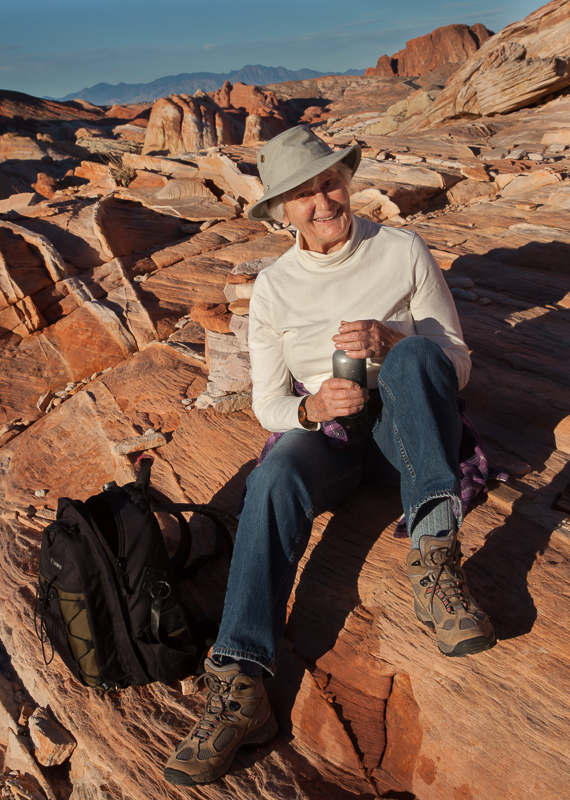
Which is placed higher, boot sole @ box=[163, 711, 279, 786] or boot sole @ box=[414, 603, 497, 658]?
boot sole @ box=[414, 603, 497, 658]

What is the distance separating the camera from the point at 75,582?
215 centimetres

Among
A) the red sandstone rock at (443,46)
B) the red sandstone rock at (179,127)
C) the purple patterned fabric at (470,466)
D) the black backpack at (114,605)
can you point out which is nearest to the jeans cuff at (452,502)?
the purple patterned fabric at (470,466)

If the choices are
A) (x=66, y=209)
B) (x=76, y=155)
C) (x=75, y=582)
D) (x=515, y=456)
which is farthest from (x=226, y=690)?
(x=76, y=155)

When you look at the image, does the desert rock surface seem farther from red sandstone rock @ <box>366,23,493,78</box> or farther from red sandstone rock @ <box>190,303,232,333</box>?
red sandstone rock @ <box>366,23,493,78</box>

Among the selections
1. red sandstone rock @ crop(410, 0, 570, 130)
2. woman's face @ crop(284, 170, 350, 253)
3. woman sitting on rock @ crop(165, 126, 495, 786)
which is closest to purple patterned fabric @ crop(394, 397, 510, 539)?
woman sitting on rock @ crop(165, 126, 495, 786)

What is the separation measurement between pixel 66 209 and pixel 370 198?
16.2 ft

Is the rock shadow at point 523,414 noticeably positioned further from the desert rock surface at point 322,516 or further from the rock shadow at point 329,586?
the rock shadow at point 329,586

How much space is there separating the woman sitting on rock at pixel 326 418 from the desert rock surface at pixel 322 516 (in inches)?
9.3

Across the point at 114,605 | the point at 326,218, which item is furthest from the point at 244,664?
the point at 326,218

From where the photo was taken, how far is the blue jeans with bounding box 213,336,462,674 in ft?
6.15

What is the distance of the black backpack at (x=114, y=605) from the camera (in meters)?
2.15

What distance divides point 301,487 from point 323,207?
1.24 m

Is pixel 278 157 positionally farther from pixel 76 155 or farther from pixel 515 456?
pixel 76 155

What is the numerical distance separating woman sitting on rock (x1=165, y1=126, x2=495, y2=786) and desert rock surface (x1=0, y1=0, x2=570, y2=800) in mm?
235
